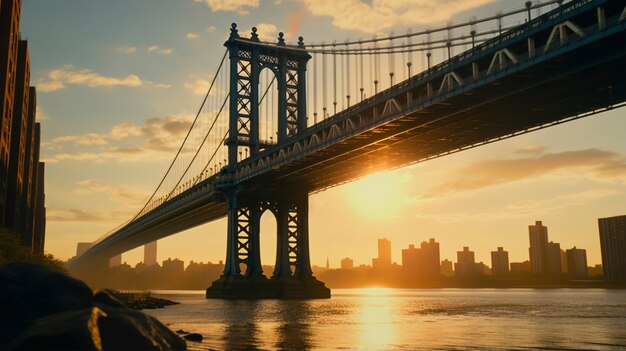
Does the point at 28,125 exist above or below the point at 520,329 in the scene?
above

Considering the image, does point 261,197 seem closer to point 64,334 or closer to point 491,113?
point 491,113

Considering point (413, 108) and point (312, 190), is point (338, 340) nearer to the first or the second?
point (413, 108)

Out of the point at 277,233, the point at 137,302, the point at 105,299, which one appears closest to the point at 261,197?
the point at 277,233

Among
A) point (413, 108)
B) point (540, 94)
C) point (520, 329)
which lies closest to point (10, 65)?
point (413, 108)

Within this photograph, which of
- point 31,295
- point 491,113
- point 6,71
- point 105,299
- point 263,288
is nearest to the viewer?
point 31,295

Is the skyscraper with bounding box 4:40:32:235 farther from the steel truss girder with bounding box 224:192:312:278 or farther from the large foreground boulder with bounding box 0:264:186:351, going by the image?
the large foreground boulder with bounding box 0:264:186:351

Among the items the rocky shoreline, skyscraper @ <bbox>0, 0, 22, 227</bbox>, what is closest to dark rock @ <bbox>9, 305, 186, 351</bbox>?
the rocky shoreline
